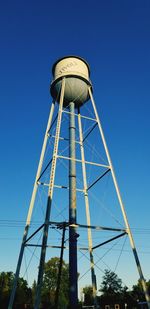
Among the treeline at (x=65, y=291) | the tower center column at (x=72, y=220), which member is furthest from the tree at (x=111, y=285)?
the tower center column at (x=72, y=220)

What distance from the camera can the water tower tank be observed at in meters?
18.0

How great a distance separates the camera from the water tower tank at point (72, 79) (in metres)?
18.0

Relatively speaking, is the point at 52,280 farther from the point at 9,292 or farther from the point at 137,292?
the point at 137,292

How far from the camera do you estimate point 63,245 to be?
16.0 metres

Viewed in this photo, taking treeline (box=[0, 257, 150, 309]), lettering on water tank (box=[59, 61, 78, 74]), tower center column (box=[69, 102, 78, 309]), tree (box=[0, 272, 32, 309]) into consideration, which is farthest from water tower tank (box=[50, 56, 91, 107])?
treeline (box=[0, 257, 150, 309])

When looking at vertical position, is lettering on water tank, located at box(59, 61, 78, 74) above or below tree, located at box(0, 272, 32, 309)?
below

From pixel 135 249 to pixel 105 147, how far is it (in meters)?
5.32

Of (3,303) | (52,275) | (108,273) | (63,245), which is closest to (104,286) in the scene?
(108,273)

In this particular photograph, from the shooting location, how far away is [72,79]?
705 inches

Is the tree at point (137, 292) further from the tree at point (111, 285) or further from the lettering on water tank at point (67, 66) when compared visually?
the lettering on water tank at point (67, 66)

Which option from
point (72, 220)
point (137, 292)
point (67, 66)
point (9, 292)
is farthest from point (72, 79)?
point (137, 292)

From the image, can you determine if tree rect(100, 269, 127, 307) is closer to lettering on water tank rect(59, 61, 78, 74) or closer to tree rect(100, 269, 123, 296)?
tree rect(100, 269, 123, 296)

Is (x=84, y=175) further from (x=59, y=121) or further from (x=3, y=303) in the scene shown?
(x=3, y=303)

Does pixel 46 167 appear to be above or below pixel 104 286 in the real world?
below
